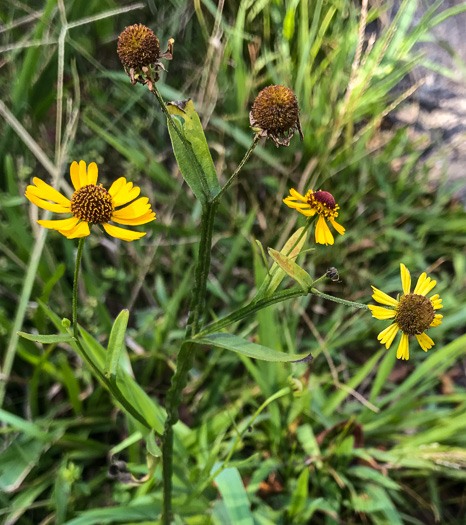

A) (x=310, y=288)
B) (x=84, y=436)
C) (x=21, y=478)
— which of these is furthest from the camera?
(x=84, y=436)

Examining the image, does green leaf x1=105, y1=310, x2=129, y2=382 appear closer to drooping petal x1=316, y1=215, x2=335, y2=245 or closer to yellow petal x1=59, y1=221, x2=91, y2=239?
yellow petal x1=59, y1=221, x2=91, y2=239

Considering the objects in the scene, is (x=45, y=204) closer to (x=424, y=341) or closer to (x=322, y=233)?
(x=322, y=233)

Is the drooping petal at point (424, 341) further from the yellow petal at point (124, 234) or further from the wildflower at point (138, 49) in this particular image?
the wildflower at point (138, 49)

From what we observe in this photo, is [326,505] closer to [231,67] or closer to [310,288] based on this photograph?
[310,288]

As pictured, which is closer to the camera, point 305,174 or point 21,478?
point 21,478

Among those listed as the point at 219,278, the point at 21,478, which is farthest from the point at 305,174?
the point at 21,478

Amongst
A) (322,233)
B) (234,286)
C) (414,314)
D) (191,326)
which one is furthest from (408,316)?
(234,286)
